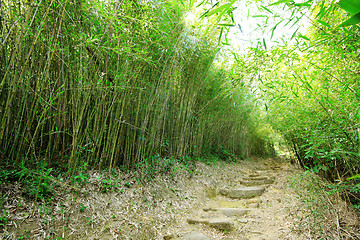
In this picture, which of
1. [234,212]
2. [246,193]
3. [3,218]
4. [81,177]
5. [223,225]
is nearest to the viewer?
[3,218]

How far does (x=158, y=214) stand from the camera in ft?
7.54

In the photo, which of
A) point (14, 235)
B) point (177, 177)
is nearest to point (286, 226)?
point (177, 177)

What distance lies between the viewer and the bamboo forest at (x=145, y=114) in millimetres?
1481

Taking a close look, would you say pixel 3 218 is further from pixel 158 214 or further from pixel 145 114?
pixel 145 114

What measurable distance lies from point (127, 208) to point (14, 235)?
0.96 metres

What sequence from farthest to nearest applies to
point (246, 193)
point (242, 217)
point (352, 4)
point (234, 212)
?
1. point (246, 193)
2. point (234, 212)
3. point (242, 217)
4. point (352, 4)

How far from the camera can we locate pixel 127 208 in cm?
208

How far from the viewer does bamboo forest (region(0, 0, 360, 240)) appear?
1.48 metres

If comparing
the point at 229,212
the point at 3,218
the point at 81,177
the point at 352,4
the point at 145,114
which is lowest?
the point at 229,212

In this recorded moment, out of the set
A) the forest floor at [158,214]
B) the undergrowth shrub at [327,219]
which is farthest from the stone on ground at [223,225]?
the undergrowth shrub at [327,219]

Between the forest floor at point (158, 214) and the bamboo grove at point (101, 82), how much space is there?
294 mm

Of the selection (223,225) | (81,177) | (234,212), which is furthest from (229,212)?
(81,177)

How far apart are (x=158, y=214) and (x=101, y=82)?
158 cm

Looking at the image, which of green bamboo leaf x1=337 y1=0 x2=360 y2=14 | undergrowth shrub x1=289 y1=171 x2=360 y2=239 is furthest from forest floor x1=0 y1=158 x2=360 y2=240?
green bamboo leaf x1=337 y1=0 x2=360 y2=14
